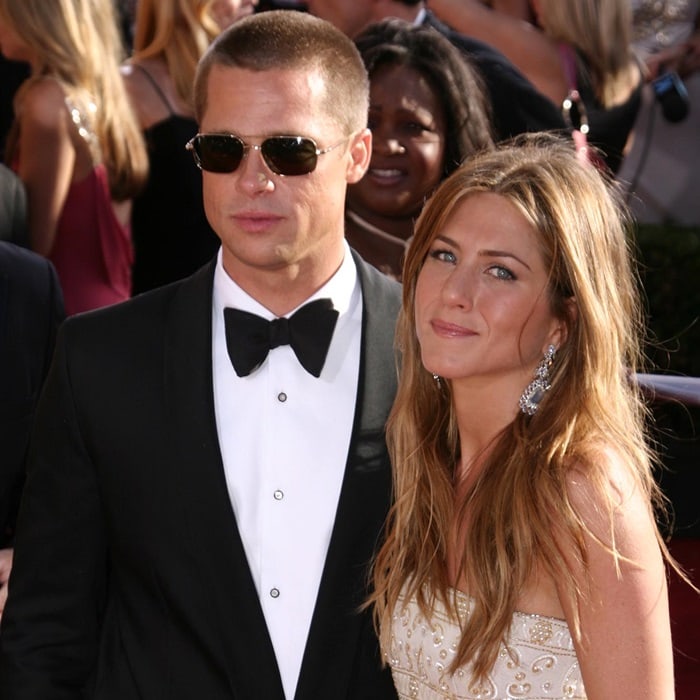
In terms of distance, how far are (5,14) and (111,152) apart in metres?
0.56

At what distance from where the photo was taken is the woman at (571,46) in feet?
16.0

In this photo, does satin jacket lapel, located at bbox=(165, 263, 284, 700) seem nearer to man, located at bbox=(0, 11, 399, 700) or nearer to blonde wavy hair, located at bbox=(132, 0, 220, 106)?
man, located at bbox=(0, 11, 399, 700)

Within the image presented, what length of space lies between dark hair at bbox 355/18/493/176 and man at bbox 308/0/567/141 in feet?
1.01

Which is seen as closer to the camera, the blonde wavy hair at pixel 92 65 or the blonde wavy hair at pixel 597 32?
the blonde wavy hair at pixel 92 65

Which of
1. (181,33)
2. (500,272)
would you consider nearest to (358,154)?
(500,272)

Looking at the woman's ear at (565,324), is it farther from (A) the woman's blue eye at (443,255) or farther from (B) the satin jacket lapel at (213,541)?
(B) the satin jacket lapel at (213,541)

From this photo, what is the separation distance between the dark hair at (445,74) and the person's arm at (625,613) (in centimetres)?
194

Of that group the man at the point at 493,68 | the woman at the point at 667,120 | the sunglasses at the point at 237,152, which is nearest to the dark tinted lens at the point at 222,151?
the sunglasses at the point at 237,152

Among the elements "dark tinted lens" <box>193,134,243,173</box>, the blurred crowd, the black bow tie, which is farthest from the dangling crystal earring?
the blurred crowd

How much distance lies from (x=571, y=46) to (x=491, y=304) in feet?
9.07

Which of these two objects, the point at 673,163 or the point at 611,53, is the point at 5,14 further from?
the point at 673,163

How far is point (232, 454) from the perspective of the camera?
8.38 ft

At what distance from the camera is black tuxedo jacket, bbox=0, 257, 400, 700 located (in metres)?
2.44

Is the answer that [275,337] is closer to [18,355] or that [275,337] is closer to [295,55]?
[295,55]
